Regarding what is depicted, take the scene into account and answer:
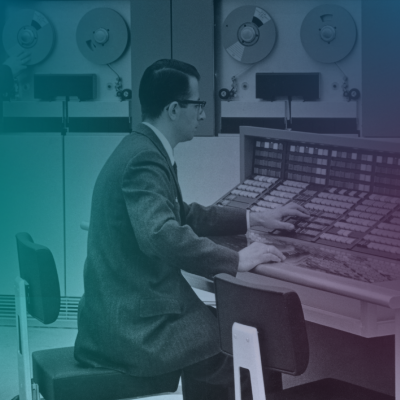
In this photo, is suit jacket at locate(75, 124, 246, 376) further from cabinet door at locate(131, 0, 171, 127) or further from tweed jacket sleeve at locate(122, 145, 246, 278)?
cabinet door at locate(131, 0, 171, 127)

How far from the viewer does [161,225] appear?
1.55 m

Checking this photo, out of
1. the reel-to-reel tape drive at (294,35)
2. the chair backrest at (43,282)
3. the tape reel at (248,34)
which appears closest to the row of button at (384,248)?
the chair backrest at (43,282)

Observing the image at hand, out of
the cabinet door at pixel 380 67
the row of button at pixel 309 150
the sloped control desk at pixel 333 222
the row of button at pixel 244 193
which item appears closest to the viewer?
the sloped control desk at pixel 333 222

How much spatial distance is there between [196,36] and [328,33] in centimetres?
59

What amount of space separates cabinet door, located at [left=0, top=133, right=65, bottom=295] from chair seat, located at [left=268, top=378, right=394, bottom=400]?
1.86 meters

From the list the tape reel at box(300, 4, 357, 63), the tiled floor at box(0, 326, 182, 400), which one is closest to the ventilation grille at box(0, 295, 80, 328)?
the tiled floor at box(0, 326, 182, 400)

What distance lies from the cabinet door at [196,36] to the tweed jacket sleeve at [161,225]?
62.9 inches

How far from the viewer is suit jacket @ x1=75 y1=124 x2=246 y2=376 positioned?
1576mm

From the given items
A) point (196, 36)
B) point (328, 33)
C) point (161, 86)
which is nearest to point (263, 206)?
point (161, 86)

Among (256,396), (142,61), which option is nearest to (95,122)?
(142,61)

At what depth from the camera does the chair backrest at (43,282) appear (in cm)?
170

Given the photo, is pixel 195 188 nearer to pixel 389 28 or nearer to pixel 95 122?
pixel 95 122

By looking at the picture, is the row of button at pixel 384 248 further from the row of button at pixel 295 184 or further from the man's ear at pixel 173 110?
the man's ear at pixel 173 110

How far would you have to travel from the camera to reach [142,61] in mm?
3154
